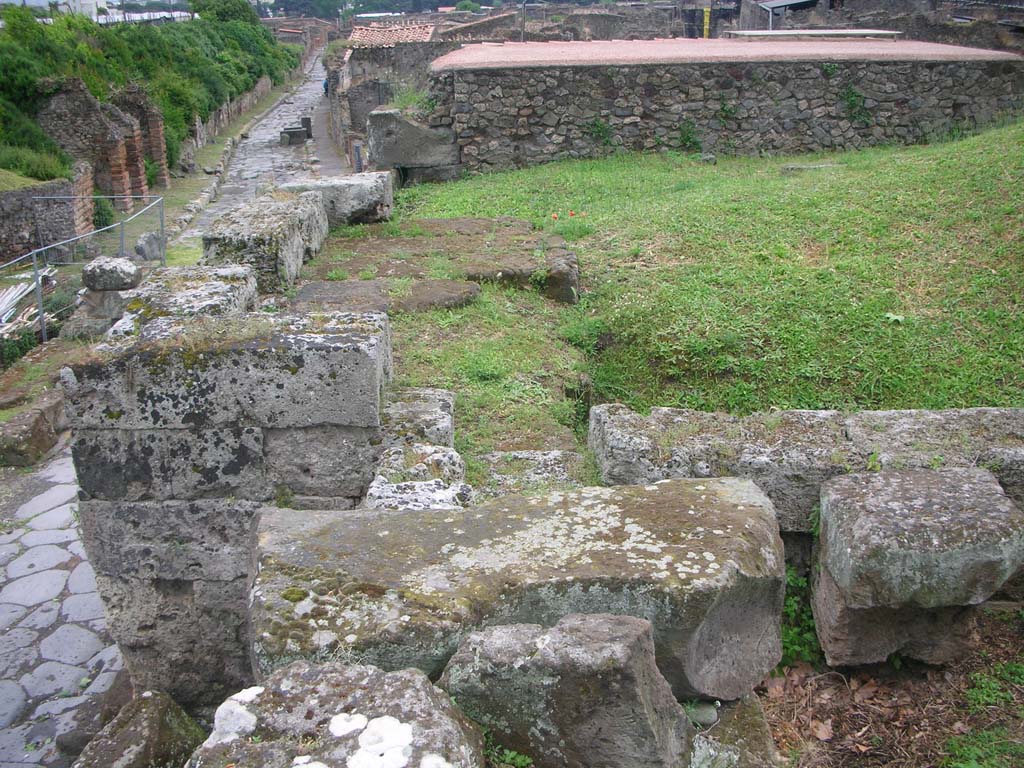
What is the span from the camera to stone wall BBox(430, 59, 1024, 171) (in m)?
10.6

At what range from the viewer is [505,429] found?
417cm

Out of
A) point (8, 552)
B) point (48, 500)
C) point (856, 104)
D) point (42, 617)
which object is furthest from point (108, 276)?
point (856, 104)

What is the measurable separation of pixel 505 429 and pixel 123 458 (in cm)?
162

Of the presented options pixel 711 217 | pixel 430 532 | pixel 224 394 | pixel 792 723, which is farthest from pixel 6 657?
pixel 711 217

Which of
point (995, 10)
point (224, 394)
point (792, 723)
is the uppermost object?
point (995, 10)

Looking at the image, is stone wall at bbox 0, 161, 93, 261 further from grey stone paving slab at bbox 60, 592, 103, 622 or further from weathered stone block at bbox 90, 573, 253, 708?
weathered stone block at bbox 90, 573, 253, 708

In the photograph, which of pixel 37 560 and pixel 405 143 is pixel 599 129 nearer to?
pixel 405 143

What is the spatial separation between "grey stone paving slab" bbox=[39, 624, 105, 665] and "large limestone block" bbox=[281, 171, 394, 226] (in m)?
3.55

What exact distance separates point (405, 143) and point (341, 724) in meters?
9.01

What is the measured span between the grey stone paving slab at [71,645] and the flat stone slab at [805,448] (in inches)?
131

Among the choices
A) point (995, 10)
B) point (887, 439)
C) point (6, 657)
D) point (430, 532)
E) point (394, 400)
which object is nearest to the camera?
point (430, 532)

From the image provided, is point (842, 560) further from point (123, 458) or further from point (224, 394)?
point (123, 458)

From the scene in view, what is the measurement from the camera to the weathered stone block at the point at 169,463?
3393 millimetres

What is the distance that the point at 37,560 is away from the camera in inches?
241
